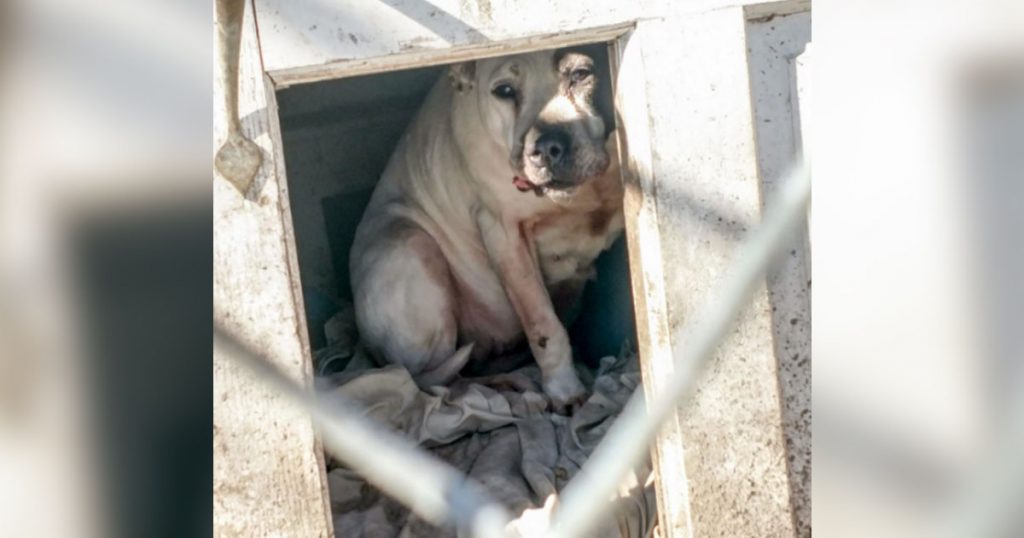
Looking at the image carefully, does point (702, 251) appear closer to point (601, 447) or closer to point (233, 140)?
point (601, 447)

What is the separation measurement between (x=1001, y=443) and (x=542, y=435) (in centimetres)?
244

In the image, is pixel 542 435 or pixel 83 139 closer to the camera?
pixel 83 139

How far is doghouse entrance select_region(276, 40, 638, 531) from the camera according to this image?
3768mm

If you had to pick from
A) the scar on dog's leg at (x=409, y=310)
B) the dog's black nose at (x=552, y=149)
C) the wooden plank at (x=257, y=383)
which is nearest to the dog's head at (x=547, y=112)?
the dog's black nose at (x=552, y=149)

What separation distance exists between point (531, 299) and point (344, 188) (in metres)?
1.00

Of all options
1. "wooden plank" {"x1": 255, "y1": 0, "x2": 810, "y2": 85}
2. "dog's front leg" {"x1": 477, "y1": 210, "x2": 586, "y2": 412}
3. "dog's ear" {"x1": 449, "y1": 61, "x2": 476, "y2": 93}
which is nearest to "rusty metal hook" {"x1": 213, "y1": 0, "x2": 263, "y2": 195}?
"wooden plank" {"x1": 255, "y1": 0, "x2": 810, "y2": 85}

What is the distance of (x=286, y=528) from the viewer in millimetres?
2459

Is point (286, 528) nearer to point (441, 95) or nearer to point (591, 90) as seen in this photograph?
point (591, 90)

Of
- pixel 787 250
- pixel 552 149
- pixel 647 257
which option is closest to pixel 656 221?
pixel 647 257

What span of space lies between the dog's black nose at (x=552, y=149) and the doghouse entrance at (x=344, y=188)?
2.60 feet

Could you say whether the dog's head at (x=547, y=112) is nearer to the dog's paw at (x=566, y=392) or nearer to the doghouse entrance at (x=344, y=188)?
the doghouse entrance at (x=344, y=188)

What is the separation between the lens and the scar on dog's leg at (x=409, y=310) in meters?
3.48

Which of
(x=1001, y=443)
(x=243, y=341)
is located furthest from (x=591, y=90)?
(x=1001, y=443)

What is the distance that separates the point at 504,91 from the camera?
10.5 ft
